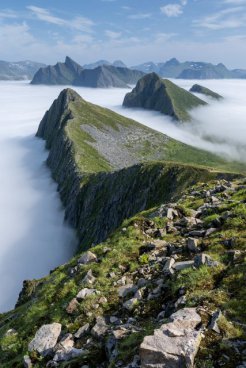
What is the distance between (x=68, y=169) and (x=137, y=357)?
158m

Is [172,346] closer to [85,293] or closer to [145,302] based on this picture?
[145,302]

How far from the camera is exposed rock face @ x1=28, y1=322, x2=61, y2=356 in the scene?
50.9 ft

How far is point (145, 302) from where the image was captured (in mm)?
15977

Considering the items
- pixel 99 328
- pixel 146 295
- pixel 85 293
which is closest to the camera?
pixel 99 328

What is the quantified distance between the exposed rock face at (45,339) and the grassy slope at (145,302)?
17.7 inches

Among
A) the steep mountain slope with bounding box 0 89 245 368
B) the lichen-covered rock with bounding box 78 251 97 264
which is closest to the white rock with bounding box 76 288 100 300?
the steep mountain slope with bounding box 0 89 245 368

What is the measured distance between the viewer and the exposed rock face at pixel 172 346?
10609 mm

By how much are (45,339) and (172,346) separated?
23.9 ft

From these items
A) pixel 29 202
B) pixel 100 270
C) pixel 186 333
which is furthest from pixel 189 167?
pixel 29 202

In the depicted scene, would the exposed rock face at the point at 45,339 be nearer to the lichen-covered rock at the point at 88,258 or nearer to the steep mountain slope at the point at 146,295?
the steep mountain slope at the point at 146,295

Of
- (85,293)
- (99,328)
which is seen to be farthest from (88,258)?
(99,328)

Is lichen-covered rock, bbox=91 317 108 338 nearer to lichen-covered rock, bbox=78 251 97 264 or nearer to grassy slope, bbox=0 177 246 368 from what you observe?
grassy slope, bbox=0 177 246 368

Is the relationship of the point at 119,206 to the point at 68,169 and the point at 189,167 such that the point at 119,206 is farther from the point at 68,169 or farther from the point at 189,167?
the point at 68,169

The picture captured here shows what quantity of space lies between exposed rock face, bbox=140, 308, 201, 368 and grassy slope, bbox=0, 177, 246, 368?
0.38m
